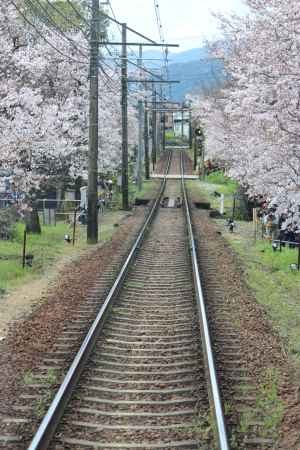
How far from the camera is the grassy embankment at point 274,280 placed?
11.2 m

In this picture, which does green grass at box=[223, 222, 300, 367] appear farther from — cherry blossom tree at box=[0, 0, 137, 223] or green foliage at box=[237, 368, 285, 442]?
cherry blossom tree at box=[0, 0, 137, 223]

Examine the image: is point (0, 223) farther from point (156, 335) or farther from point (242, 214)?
Answer: point (242, 214)

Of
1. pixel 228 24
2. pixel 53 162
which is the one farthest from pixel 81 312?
pixel 53 162

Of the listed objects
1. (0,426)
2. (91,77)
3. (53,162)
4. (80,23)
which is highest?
(80,23)

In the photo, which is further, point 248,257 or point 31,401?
point 248,257

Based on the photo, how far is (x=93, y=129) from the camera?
68.9 feet

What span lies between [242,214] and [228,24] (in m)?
15.0

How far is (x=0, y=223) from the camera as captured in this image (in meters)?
20.5

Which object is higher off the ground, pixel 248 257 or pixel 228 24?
pixel 228 24

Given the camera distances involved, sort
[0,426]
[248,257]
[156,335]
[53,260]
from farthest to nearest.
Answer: [248,257]
[53,260]
[156,335]
[0,426]

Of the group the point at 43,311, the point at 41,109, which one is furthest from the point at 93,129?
the point at 43,311

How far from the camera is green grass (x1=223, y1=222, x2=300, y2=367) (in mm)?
11133

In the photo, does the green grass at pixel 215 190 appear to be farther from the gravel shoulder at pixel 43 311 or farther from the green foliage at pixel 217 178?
the gravel shoulder at pixel 43 311

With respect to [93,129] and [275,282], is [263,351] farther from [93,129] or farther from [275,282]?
[93,129]
